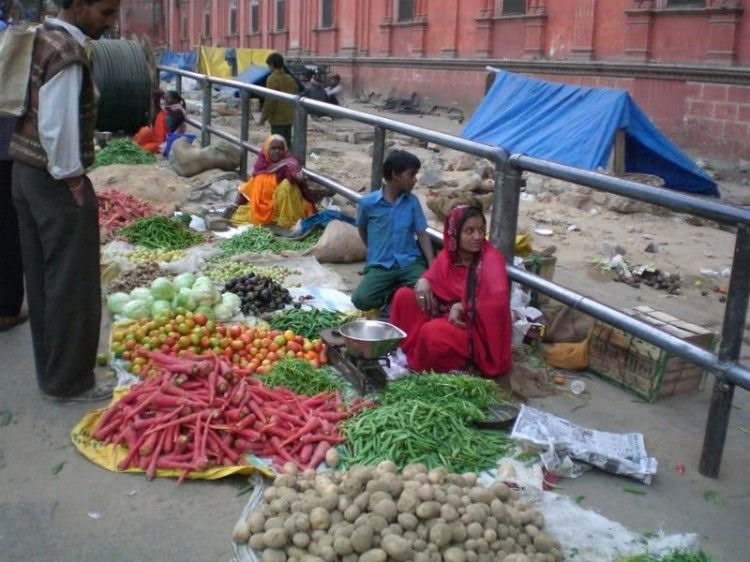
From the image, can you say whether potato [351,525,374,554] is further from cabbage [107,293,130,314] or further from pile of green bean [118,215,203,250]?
pile of green bean [118,215,203,250]

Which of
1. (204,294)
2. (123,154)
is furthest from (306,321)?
(123,154)

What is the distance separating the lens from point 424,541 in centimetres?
282

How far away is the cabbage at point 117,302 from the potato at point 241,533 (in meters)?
2.72

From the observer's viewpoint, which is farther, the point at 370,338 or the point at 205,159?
the point at 205,159

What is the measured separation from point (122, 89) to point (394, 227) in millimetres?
3745

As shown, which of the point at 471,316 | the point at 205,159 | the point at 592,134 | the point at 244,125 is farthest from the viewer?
the point at 592,134

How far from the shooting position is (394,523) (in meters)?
2.90

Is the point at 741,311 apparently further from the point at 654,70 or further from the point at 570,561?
the point at 654,70

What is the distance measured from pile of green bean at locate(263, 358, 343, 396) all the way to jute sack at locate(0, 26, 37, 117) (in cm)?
171

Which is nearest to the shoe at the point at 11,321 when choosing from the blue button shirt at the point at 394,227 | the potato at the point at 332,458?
the blue button shirt at the point at 394,227

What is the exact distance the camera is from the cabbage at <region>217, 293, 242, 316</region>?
544cm

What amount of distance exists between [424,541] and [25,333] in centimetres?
331

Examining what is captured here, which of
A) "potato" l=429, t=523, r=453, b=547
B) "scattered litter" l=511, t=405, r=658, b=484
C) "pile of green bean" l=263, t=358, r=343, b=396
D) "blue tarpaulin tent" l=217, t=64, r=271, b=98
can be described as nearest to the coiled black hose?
"pile of green bean" l=263, t=358, r=343, b=396

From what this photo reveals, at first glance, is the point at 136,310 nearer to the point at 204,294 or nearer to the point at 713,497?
the point at 204,294
